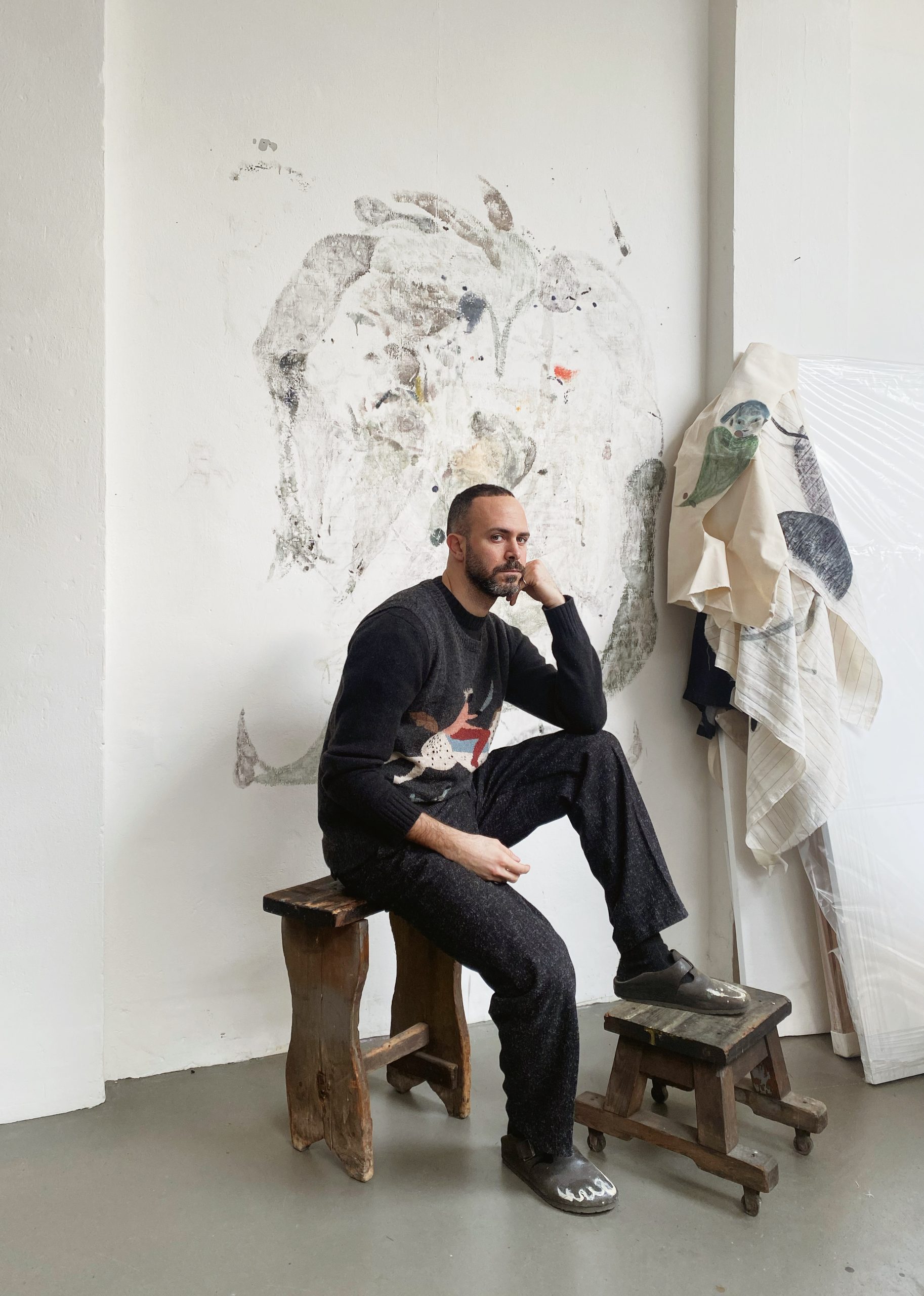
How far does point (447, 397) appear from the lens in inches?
103

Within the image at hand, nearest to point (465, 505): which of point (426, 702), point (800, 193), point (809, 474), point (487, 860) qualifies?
point (426, 702)

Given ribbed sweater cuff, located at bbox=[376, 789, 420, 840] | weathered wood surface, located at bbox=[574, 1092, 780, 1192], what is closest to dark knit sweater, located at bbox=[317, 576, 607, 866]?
ribbed sweater cuff, located at bbox=[376, 789, 420, 840]

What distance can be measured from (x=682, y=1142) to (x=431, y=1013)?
615 millimetres

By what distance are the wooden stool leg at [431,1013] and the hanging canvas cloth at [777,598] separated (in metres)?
0.95

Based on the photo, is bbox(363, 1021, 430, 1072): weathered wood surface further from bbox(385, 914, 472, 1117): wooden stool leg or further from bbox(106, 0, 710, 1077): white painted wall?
bbox(106, 0, 710, 1077): white painted wall

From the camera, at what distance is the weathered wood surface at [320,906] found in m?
1.92

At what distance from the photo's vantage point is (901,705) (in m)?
2.69

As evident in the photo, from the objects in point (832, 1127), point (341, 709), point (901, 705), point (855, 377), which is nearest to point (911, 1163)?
point (832, 1127)

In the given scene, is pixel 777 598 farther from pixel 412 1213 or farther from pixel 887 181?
pixel 412 1213

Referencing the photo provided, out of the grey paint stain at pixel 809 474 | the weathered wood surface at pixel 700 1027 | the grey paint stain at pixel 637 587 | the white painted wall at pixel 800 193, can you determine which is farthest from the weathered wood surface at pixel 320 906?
the grey paint stain at pixel 809 474

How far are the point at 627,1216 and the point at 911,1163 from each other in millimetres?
640

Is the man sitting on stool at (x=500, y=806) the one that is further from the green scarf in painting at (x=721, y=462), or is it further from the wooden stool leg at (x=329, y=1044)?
the green scarf in painting at (x=721, y=462)

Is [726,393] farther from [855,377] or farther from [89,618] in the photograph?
[89,618]

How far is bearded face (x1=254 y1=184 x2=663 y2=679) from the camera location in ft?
8.05
